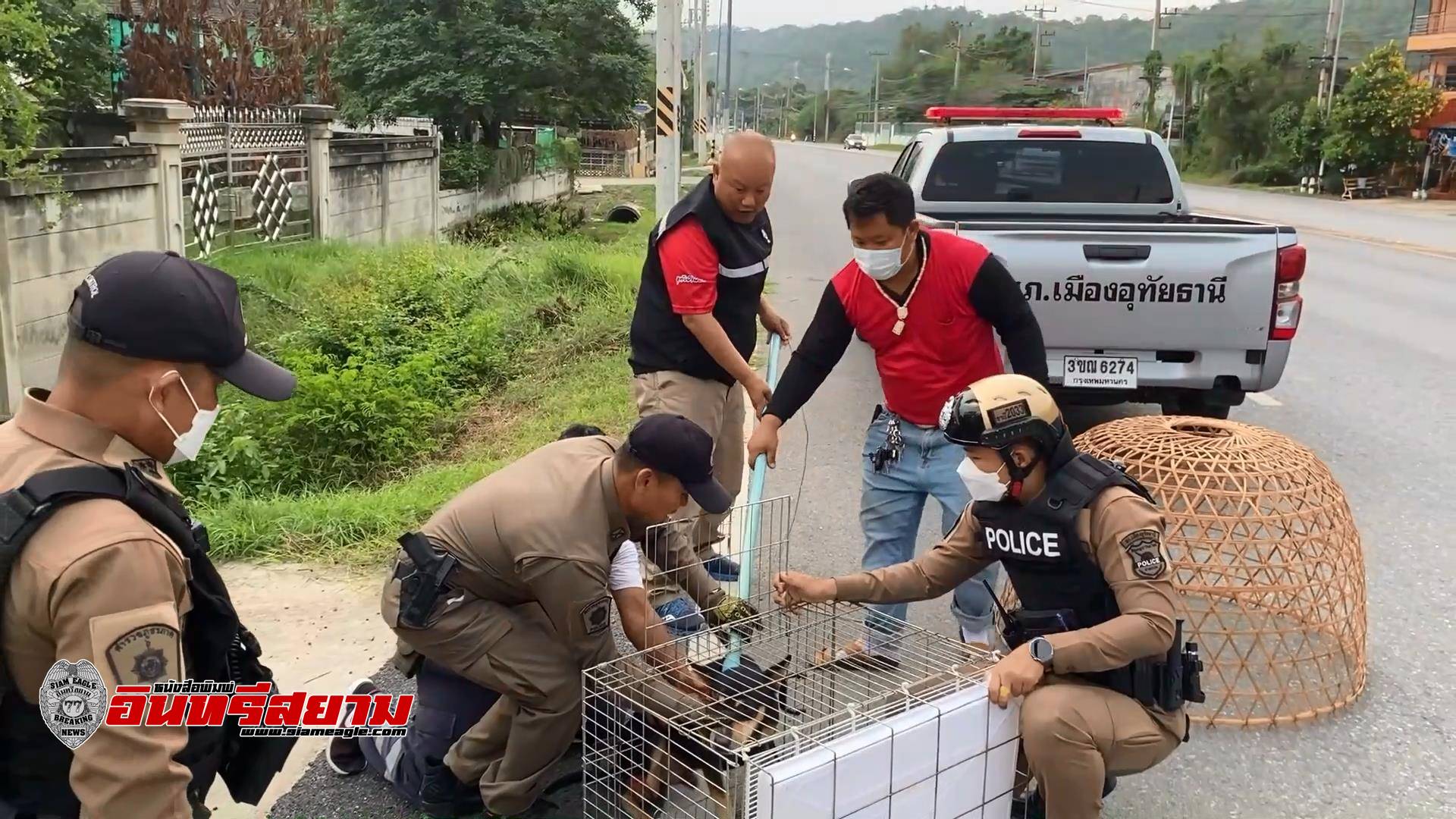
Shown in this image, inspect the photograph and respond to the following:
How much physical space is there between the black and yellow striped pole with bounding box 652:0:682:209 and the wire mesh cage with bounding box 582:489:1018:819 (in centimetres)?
809

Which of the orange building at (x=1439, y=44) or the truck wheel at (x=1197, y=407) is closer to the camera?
the truck wheel at (x=1197, y=407)

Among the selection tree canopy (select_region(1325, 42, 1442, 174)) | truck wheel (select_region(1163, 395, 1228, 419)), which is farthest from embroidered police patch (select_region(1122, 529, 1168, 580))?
tree canopy (select_region(1325, 42, 1442, 174))

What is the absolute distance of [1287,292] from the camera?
5801 mm

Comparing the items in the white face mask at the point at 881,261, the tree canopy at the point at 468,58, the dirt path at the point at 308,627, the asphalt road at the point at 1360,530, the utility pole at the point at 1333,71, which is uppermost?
the utility pole at the point at 1333,71

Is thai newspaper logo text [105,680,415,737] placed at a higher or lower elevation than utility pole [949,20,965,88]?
lower

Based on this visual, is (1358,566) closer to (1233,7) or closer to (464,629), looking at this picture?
(464,629)

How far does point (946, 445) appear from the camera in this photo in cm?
375

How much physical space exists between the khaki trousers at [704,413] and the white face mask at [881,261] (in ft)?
2.63

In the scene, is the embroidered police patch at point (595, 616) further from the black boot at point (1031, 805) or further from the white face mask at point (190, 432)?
the black boot at point (1031, 805)

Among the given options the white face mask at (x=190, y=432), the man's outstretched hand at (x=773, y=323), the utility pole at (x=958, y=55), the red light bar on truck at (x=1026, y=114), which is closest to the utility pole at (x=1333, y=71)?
the red light bar on truck at (x=1026, y=114)

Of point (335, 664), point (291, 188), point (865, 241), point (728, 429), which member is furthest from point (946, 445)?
point (291, 188)

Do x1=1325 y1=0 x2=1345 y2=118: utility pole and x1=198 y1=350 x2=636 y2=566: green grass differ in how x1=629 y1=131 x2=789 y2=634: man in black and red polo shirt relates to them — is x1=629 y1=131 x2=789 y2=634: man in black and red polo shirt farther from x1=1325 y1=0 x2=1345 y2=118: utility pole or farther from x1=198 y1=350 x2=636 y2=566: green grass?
x1=1325 y1=0 x2=1345 y2=118: utility pole

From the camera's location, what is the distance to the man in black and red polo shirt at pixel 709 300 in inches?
157

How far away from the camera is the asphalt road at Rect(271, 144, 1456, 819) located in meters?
3.30
